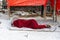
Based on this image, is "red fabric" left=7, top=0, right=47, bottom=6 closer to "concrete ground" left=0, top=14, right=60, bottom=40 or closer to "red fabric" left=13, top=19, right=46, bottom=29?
"red fabric" left=13, top=19, right=46, bottom=29

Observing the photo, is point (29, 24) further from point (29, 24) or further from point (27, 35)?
point (27, 35)

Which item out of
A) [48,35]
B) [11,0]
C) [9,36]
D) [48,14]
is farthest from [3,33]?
[48,14]

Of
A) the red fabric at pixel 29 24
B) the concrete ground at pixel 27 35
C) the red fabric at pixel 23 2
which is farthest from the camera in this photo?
the red fabric at pixel 23 2

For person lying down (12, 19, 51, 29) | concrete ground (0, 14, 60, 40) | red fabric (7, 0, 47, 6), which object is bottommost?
concrete ground (0, 14, 60, 40)

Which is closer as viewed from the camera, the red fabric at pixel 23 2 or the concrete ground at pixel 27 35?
the concrete ground at pixel 27 35

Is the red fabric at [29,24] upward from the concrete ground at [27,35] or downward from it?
upward

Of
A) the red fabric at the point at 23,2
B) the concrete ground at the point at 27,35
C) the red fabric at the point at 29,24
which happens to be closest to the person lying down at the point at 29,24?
the red fabric at the point at 29,24

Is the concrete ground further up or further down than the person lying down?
further down

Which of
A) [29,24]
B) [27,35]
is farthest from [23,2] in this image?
[27,35]

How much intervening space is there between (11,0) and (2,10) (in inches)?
59.7

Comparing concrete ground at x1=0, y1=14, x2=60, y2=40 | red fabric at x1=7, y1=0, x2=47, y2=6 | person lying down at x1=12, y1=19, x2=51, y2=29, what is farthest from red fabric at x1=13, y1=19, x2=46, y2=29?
red fabric at x1=7, y1=0, x2=47, y2=6

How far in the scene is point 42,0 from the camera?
4.84 metres

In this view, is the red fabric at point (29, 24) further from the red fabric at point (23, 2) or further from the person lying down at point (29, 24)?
the red fabric at point (23, 2)

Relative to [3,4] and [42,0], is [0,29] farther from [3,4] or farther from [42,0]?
[3,4]
